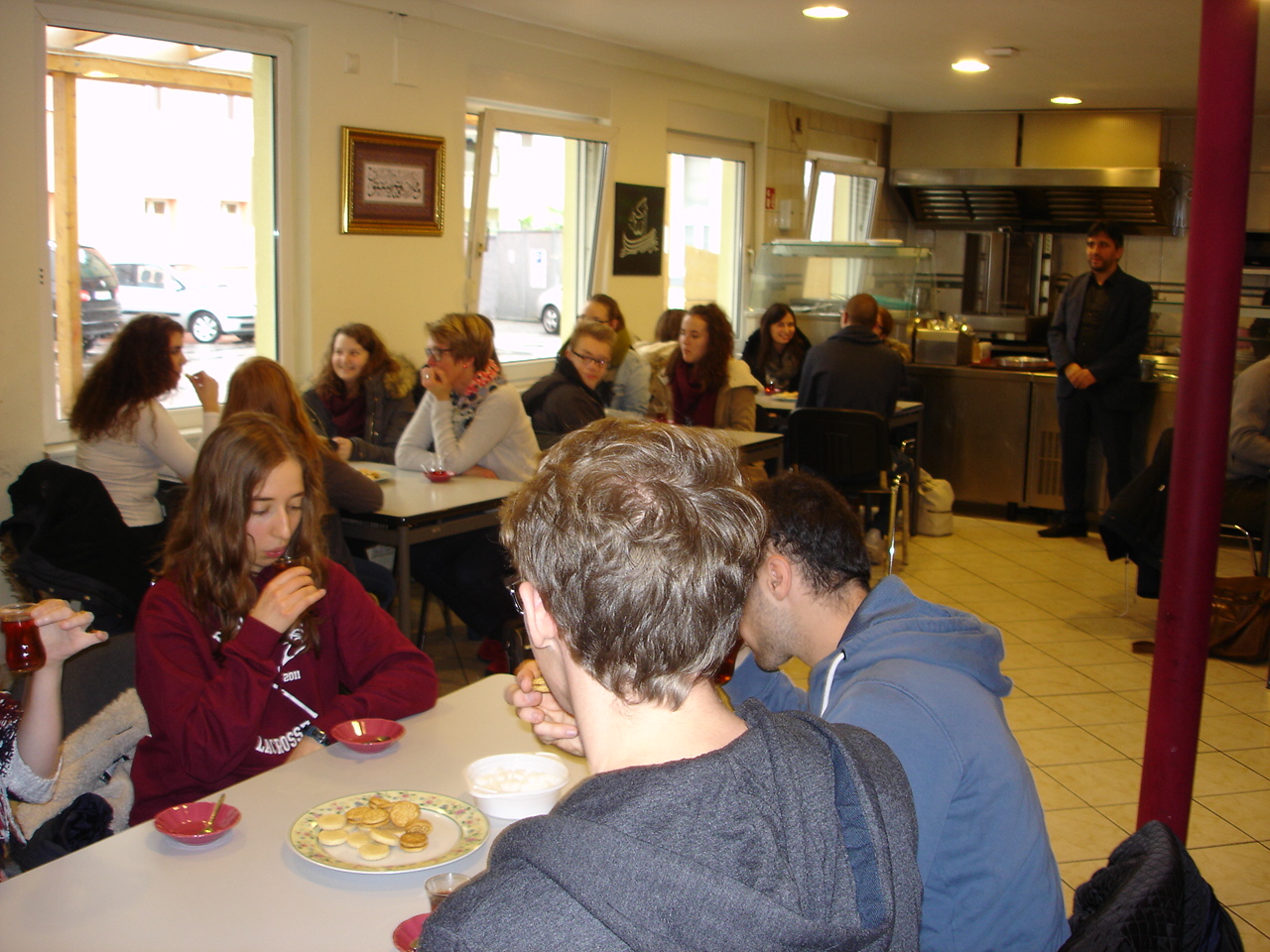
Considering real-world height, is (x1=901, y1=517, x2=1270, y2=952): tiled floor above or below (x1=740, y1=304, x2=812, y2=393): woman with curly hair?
below

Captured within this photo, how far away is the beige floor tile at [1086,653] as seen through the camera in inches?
179

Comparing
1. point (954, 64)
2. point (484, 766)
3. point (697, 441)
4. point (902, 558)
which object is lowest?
point (902, 558)

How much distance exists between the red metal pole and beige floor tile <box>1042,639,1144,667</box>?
220 cm

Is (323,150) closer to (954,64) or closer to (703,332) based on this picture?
(703,332)

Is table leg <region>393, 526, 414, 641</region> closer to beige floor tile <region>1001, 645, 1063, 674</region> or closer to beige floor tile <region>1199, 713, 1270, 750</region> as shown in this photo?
beige floor tile <region>1001, 645, 1063, 674</region>

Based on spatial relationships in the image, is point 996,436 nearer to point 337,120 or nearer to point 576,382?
point 576,382

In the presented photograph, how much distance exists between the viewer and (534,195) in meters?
6.41

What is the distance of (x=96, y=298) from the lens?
14.2ft

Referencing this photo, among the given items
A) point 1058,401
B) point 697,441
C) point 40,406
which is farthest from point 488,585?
point 1058,401

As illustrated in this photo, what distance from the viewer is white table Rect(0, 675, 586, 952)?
4.33 feet

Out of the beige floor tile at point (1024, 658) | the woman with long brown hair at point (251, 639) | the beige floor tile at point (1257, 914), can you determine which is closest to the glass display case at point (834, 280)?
the beige floor tile at point (1024, 658)

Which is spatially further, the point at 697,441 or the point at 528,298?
the point at 528,298

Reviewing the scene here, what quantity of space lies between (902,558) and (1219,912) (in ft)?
16.4

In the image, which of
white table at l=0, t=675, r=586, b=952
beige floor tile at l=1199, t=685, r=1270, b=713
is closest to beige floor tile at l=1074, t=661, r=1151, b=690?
beige floor tile at l=1199, t=685, r=1270, b=713
